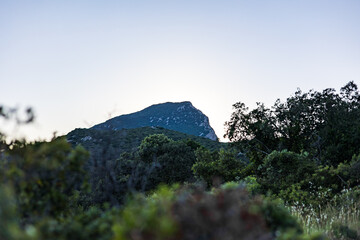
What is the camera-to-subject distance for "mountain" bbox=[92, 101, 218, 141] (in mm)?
82206

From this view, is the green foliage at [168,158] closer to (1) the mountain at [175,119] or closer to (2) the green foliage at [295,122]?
(2) the green foliage at [295,122]

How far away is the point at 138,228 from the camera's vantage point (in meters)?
1.58

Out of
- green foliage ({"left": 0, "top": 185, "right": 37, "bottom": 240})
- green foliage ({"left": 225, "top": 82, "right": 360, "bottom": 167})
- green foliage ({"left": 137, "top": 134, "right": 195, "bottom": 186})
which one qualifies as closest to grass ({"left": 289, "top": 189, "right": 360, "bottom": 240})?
green foliage ({"left": 0, "top": 185, "right": 37, "bottom": 240})

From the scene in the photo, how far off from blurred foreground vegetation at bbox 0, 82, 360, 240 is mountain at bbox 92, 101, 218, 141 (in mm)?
55588

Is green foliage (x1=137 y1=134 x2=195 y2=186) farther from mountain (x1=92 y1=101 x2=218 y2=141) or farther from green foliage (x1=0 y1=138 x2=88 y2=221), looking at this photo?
Result: mountain (x1=92 y1=101 x2=218 y2=141)

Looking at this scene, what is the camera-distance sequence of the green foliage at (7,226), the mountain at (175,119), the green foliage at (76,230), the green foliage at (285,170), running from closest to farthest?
the green foliage at (7,226) < the green foliage at (76,230) < the green foliage at (285,170) < the mountain at (175,119)

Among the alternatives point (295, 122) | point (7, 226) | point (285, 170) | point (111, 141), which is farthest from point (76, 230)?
point (295, 122)

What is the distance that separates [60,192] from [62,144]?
19.0 inches

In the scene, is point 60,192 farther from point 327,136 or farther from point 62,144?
point 327,136

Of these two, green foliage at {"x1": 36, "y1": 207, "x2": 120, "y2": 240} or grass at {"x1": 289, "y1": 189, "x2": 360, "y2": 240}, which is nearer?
green foliage at {"x1": 36, "y1": 207, "x2": 120, "y2": 240}

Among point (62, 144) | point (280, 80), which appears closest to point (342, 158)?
point (280, 80)

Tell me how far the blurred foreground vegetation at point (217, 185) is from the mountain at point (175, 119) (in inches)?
2189

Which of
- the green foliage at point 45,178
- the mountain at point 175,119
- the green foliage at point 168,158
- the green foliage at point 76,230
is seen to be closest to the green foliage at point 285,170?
the green foliage at point 45,178

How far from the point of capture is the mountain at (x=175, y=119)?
82206mm
